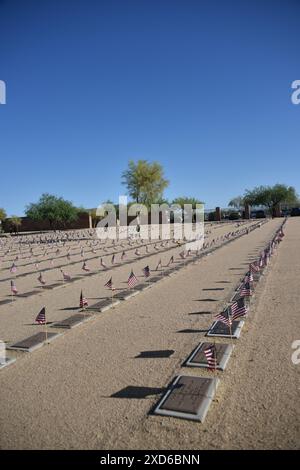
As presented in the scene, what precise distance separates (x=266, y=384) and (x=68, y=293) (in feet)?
27.1

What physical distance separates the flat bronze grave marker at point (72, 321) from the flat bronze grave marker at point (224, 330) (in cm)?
308

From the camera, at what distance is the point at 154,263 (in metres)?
18.3

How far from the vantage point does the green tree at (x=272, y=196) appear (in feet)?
287

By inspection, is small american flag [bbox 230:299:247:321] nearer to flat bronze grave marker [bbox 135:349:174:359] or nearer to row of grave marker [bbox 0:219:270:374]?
row of grave marker [bbox 0:219:270:374]

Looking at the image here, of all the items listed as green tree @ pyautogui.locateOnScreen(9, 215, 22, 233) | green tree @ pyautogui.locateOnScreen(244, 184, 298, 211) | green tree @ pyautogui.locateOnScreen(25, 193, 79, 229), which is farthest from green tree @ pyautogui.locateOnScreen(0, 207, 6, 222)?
green tree @ pyautogui.locateOnScreen(244, 184, 298, 211)

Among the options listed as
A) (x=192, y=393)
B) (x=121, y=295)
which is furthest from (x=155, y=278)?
(x=192, y=393)

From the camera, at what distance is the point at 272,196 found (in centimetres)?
8862

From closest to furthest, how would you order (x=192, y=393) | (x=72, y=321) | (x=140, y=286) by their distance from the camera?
(x=192, y=393)
(x=72, y=321)
(x=140, y=286)

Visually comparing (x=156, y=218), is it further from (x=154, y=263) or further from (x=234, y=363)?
(x=234, y=363)

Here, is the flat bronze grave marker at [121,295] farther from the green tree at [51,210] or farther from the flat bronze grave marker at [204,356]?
the green tree at [51,210]

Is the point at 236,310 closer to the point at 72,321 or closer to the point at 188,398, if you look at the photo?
the point at 188,398

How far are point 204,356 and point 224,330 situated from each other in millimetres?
1390
